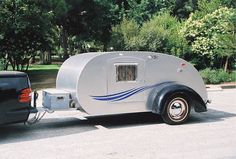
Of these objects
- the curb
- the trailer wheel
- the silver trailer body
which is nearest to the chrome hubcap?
the trailer wheel

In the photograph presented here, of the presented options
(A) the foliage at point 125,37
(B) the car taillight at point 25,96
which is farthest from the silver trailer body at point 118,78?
(A) the foliage at point 125,37

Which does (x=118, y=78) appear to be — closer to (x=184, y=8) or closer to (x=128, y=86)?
(x=128, y=86)

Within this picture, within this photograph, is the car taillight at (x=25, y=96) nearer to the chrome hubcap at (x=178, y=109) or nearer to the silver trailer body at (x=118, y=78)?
the silver trailer body at (x=118, y=78)

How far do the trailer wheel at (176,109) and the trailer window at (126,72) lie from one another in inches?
41.5

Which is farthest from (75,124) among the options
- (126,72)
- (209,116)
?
(209,116)

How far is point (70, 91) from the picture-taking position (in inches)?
409

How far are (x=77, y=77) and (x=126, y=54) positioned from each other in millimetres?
1368

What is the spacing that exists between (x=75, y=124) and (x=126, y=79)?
1767 millimetres

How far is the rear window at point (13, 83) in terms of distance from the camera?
29.3 feet

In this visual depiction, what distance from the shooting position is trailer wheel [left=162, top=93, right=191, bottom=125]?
1061cm

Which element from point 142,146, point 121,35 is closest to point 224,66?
point 121,35

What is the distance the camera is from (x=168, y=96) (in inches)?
416

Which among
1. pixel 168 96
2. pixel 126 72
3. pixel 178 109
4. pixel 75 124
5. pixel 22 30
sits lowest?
pixel 75 124

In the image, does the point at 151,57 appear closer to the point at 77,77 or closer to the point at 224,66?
the point at 77,77
